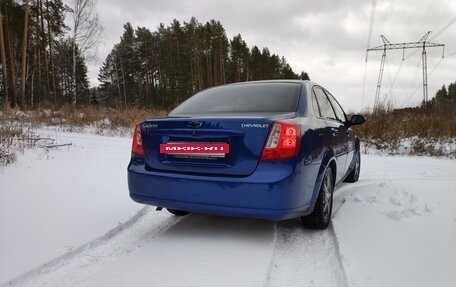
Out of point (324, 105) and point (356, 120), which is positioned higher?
point (324, 105)

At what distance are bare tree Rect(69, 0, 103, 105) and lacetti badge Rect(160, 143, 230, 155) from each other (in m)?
26.1


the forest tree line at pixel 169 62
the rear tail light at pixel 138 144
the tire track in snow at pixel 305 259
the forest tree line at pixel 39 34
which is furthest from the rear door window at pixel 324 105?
the forest tree line at pixel 169 62

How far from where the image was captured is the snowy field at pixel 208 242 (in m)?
2.60

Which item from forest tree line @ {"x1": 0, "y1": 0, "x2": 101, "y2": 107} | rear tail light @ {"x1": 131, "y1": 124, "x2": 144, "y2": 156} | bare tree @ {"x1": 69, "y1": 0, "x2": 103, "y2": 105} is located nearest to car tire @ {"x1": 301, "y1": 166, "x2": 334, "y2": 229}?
rear tail light @ {"x1": 131, "y1": 124, "x2": 144, "y2": 156}

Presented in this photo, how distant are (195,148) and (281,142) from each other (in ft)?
2.28

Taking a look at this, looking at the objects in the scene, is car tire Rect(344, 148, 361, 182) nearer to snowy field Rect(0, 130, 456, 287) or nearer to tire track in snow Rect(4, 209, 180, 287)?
snowy field Rect(0, 130, 456, 287)

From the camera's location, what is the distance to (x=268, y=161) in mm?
2939

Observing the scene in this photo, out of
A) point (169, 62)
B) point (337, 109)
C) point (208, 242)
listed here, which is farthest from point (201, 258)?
point (169, 62)

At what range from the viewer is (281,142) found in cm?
296

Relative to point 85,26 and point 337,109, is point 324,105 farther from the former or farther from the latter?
point 85,26

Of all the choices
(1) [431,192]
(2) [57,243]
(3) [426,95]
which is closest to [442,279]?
(1) [431,192]

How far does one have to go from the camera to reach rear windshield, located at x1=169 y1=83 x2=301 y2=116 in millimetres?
3523

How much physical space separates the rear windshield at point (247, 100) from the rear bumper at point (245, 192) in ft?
2.29

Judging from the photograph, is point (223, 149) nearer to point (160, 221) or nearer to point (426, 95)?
point (160, 221)
